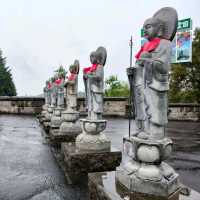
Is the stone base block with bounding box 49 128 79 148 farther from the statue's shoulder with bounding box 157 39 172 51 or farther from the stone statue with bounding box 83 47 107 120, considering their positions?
the statue's shoulder with bounding box 157 39 172 51

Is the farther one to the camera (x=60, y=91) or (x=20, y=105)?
(x=20, y=105)

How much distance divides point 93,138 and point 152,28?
2.26m

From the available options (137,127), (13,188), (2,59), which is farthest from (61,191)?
(2,59)

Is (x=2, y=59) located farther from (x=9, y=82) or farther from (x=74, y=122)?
(x=74, y=122)

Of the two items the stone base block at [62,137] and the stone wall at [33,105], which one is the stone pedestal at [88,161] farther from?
the stone wall at [33,105]

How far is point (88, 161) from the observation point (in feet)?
12.5

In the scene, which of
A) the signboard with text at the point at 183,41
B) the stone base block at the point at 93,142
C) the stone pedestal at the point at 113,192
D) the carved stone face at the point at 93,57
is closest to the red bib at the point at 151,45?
the stone pedestal at the point at 113,192

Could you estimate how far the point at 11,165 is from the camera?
176 inches

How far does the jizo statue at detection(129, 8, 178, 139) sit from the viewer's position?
2316 millimetres

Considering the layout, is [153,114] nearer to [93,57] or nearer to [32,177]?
[93,57]

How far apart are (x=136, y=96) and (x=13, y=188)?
7.47ft

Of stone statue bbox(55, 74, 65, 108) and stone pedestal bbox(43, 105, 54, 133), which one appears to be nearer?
stone statue bbox(55, 74, 65, 108)

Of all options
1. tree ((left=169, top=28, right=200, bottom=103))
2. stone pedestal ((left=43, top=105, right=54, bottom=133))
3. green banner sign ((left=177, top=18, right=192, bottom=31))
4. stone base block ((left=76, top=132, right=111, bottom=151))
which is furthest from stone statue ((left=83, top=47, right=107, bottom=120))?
tree ((left=169, top=28, right=200, bottom=103))

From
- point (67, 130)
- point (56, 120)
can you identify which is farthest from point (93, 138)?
point (56, 120)
